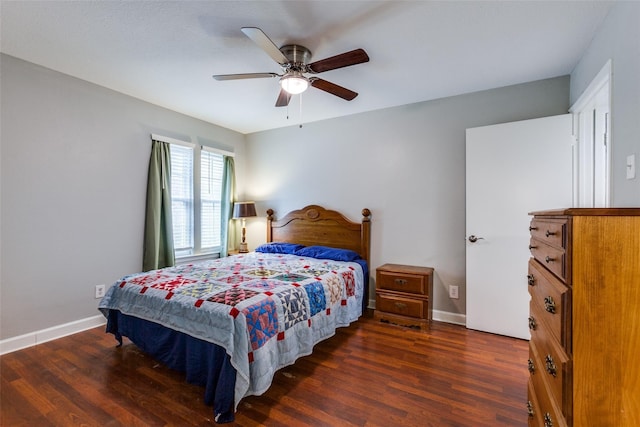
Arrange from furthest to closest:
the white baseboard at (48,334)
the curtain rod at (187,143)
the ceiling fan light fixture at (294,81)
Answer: the curtain rod at (187,143)
the white baseboard at (48,334)
the ceiling fan light fixture at (294,81)

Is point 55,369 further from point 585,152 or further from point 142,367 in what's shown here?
point 585,152

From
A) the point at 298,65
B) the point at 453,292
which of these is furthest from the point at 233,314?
the point at 453,292

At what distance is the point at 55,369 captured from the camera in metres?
2.17

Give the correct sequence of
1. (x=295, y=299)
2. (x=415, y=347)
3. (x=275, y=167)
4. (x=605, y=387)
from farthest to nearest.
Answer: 1. (x=275, y=167)
2. (x=415, y=347)
3. (x=295, y=299)
4. (x=605, y=387)

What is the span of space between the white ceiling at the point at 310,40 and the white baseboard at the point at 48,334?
2455mm

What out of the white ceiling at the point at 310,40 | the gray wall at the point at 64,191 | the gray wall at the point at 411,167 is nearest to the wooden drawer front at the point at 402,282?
the gray wall at the point at 411,167

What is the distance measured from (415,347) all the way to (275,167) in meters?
3.18

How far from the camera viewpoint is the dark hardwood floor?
1.67m

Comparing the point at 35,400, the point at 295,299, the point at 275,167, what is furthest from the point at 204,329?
the point at 275,167

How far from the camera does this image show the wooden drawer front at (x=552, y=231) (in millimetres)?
927

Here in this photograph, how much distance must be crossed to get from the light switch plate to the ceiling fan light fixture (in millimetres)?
2025

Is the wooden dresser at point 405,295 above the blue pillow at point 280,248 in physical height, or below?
below

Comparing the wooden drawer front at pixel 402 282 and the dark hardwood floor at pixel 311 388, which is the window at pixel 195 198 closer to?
the dark hardwood floor at pixel 311 388

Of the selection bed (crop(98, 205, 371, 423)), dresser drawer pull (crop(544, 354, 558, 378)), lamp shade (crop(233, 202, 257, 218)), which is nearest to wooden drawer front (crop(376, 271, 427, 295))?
bed (crop(98, 205, 371, 423))
